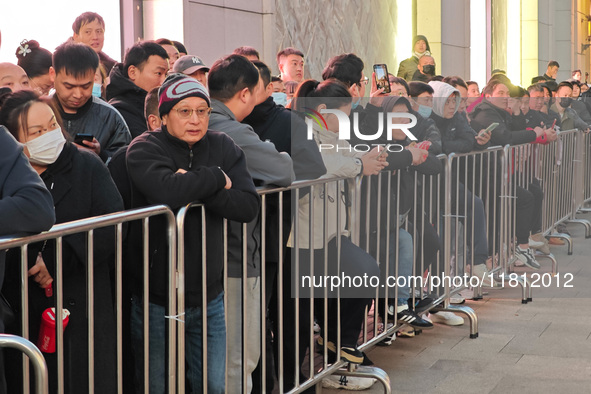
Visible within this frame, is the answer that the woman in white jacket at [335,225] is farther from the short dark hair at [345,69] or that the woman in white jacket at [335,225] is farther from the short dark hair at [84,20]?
the short dark hair at [84,20]

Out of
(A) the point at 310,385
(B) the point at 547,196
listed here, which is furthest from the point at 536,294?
(A) the point at 310,385

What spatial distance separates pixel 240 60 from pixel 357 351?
6.19ft

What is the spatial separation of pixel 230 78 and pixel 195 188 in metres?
0.93

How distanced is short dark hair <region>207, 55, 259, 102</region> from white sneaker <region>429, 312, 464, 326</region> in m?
3.18

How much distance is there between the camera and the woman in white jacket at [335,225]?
521 centimetres

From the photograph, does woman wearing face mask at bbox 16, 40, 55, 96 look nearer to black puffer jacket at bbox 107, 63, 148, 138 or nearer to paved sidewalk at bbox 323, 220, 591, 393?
black puffer jacket at bbox 107, 63, 148, 138

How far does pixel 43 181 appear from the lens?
3.57m

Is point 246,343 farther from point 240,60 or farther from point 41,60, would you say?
point 41,60

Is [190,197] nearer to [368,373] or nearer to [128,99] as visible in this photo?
[128,99]

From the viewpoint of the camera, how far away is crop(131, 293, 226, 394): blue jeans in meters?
3.98

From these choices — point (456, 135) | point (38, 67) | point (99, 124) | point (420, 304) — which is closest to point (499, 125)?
point (456, 135)

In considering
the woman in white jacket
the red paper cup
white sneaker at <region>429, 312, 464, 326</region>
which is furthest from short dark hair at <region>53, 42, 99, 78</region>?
white sneaker at <region>429, 312, 464, 326</region>

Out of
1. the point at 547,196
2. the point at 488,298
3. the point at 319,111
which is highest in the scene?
the point at 319,111

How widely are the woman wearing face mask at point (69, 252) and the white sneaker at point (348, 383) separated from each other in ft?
7.15
